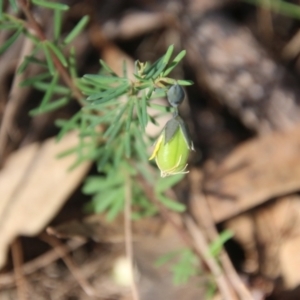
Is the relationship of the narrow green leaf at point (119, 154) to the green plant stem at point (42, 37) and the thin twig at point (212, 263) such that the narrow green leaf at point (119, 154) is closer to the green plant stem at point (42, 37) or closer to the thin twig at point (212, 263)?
the green plant stem at point (42, 37)

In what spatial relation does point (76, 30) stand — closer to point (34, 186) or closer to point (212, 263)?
point (34, 186)

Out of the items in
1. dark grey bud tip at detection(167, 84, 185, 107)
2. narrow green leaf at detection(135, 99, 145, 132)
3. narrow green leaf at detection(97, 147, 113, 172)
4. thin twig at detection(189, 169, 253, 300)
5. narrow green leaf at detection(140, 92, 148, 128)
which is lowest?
thin twig at detection(189, 169, 253, 300)

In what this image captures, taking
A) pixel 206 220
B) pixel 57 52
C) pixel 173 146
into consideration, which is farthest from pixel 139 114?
pixel 206 220

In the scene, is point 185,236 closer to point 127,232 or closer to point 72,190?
point 127,232

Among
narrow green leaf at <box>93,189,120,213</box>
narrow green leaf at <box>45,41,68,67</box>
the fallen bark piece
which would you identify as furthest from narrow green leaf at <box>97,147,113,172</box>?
the fallen bark piece

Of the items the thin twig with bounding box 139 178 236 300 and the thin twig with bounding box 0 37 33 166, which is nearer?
the thin twig with bounding box 139 178 236 300

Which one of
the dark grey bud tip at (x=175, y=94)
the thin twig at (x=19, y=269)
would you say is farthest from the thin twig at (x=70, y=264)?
the dark grey bud tip at (x=175, y=94)

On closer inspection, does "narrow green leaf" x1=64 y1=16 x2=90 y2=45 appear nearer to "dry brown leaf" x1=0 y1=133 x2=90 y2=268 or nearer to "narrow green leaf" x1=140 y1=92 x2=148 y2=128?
"narrow green leaf" x1=140 y1=92 x2=148 y2=128
